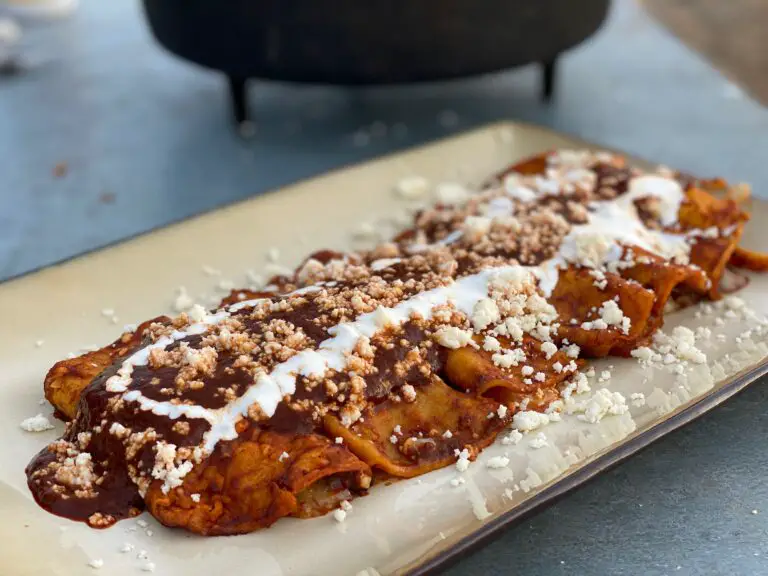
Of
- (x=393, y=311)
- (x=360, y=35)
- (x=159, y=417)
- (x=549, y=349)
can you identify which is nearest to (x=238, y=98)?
(x=360, y=35)

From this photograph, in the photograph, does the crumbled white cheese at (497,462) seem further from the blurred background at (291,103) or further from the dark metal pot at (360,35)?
the dark metal pot at (360,35)

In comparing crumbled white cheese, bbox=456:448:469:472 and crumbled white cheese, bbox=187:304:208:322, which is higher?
crumbled white cheese, bbox=187:304:208:322

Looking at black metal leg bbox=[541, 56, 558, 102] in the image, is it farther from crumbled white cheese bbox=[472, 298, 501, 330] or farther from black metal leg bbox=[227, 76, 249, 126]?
crumbled white cheese bbox=[472, 298, 501, 330]

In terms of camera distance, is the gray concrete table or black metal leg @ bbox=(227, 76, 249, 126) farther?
black metal leg @ bbox=(227, 76, 249, 126)

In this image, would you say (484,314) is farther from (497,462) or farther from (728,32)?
(728,32)

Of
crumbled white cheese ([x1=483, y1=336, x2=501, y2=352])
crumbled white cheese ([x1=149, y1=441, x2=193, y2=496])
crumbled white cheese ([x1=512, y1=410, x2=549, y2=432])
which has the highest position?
crumbled white cheese ([x1=149, y1=441, x2=193, y2=496])

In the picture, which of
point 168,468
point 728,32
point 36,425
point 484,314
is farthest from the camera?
point 728,32

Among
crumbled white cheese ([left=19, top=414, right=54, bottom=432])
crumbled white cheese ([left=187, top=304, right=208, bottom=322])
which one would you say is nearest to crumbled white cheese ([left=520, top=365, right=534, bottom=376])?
crumbled white cheese ([left=187, top=304, right=208, bottom=322])
